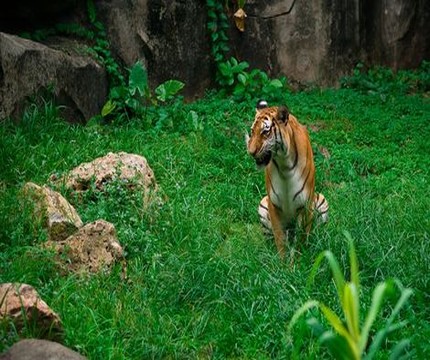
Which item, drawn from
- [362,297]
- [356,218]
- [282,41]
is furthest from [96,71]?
[362,297]

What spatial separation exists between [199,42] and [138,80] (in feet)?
4.43

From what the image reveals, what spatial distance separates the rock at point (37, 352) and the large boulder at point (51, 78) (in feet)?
15.2

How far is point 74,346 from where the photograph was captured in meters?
4.58

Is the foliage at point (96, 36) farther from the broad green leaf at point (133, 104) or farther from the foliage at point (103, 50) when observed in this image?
the broad green leaf at point (133, 104)

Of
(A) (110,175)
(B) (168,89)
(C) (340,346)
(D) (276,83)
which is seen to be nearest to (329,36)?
(D) (276,83)

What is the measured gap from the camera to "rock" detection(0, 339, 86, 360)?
3893mm

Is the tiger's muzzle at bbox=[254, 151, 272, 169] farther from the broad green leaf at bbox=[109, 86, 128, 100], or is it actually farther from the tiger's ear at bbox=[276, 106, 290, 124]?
the broad green leaf at bbox=[109, 86, 128, 100]

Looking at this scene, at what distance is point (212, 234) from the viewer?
21.2 feet

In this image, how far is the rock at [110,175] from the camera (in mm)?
6969

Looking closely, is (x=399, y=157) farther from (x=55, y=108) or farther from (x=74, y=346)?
(x=74, y=346)

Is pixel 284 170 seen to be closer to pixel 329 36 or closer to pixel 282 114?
pixel 282 114

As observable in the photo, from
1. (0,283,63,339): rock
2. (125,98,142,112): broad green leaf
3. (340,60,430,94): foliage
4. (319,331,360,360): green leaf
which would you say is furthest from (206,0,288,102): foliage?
(319,331,360,360): green leaf

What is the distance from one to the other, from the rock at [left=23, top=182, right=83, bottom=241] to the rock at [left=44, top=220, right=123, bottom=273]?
0.27m

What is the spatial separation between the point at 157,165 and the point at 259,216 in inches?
57.7
